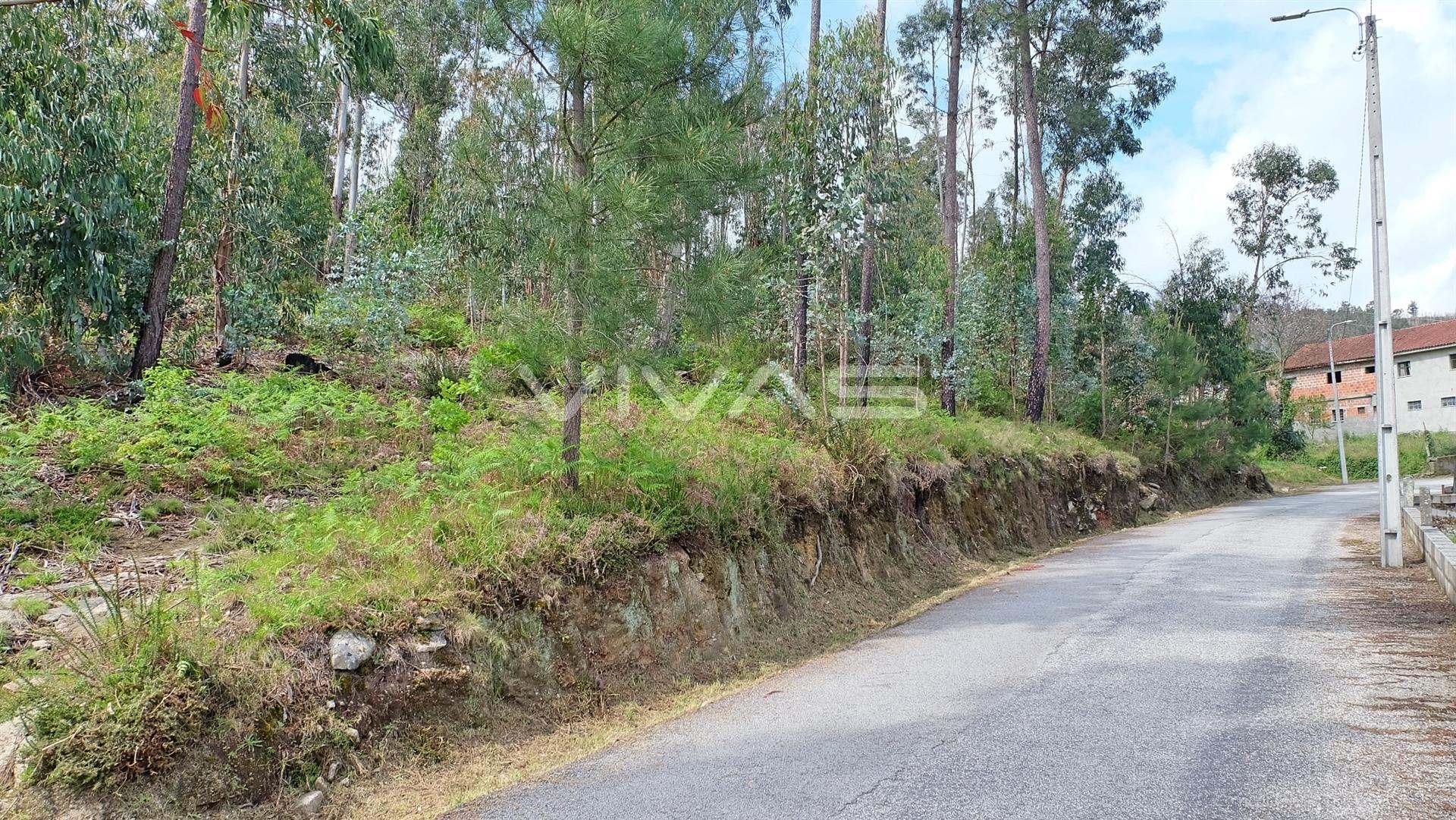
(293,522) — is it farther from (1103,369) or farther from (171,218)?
(1103,369)

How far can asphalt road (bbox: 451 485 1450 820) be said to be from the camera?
4.47 metres

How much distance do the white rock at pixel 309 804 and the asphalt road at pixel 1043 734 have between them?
744 millimetres

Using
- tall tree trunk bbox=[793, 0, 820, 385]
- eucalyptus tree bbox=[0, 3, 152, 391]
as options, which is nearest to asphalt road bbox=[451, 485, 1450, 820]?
tall tree trunk bbox=[793, 0, 820, 385]

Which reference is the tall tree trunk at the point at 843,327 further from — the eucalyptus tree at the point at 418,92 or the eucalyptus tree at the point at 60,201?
the eucalyptus tree at the point at 418,92

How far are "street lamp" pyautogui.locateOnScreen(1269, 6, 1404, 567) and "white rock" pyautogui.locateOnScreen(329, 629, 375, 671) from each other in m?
12.3

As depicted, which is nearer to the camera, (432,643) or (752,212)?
(432,643)

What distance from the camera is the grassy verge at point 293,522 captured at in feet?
14.8

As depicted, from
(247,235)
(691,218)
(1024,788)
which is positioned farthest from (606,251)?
(247,235)

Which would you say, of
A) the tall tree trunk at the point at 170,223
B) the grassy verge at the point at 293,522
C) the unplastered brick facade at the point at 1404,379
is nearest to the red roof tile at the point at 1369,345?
the unplastered brick facade at the point at 1404,379

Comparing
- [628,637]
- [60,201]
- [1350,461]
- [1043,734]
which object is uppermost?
[60,201]

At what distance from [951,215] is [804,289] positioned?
8.09m

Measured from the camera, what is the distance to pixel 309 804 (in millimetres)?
4578

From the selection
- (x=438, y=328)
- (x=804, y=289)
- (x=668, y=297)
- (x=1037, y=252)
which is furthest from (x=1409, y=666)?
(x=1037, y=252)

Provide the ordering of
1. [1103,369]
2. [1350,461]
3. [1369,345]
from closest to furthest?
[1103,369]
[1350,461]
[1369,345]
